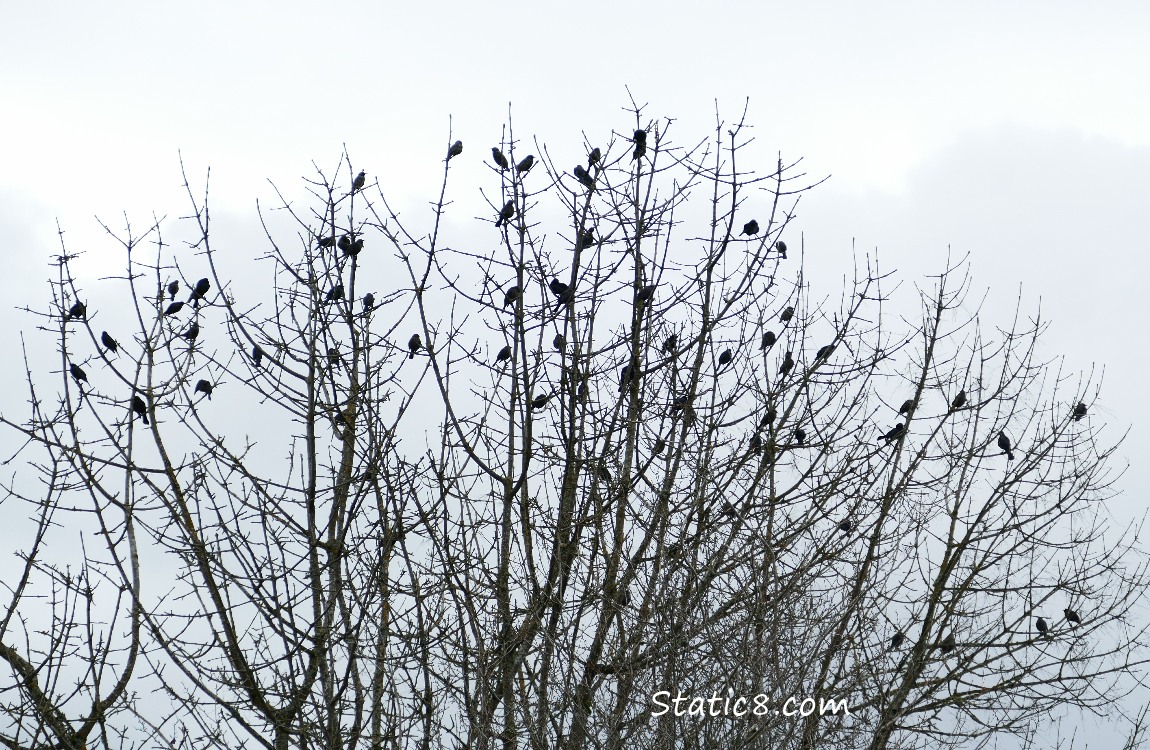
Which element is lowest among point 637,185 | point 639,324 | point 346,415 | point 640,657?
point 640,657

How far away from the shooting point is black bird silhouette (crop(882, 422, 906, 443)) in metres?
9.03

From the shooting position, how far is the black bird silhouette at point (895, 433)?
9.03 metres

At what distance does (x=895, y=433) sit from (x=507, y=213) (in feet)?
11.5

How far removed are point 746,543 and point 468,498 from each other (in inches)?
67.5

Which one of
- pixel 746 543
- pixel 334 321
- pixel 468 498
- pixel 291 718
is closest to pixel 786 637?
pixel 746 543

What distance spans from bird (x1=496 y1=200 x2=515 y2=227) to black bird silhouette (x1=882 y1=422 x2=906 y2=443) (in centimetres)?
340

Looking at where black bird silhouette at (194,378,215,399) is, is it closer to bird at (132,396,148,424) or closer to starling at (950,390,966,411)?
bird at (132,396,148,424)

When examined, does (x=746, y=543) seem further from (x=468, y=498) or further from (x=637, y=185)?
(x=637, y=185)

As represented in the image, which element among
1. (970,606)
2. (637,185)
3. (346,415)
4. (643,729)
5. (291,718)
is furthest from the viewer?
(970,606)

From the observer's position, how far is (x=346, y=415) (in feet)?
23.6

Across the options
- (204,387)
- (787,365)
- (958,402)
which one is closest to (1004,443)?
(958,402)

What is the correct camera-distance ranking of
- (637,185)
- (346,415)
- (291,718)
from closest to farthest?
(291,718) → (346,415) → (637,185)

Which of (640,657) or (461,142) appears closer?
(640,657)

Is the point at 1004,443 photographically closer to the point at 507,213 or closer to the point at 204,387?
the point at 507,213
